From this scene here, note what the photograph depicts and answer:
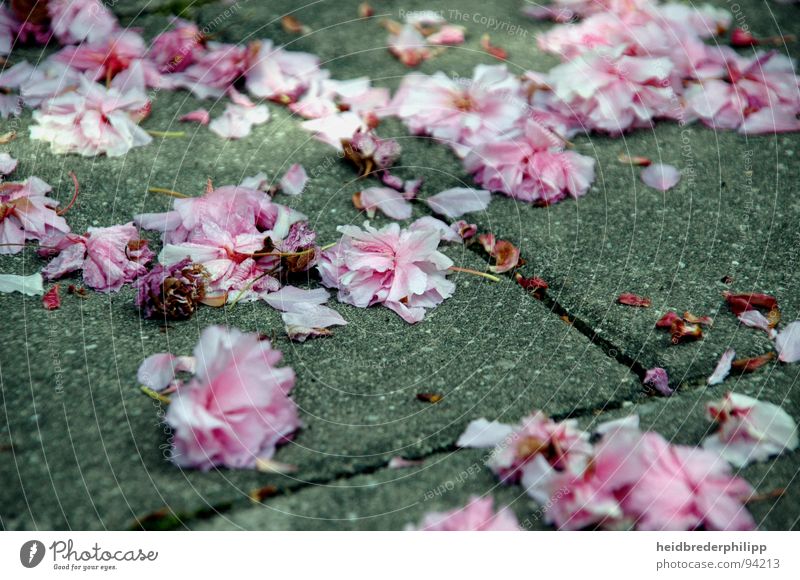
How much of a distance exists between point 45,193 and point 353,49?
69cm

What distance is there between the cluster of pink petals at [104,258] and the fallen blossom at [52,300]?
0.13 feet

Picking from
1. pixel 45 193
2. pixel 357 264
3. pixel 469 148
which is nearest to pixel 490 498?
pixel 357 264

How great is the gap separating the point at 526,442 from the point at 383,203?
1.79ft

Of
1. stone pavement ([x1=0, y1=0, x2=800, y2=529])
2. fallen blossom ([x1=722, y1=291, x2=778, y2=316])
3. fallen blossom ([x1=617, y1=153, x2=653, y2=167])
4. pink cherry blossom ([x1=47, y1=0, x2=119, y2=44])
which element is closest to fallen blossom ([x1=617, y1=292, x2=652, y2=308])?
stone pavement ([x1=0, y1=0, x2=800, y2=529])

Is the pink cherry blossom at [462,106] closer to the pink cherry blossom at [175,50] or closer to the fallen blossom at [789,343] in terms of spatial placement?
the pink cherry blossom at [175,50]

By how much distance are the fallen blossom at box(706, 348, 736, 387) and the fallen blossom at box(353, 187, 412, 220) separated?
52cm

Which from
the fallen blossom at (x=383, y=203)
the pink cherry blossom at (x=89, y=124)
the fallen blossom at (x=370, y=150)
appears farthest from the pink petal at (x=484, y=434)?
the pink cherry blossom at (x=89, y=124)

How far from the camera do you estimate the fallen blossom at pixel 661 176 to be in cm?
142

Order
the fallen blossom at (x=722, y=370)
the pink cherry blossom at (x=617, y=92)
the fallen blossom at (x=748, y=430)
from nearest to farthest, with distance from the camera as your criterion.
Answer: the fallen blossom at (x=748, y=430), the fallen blossom at (x=722, y=370), the pink cherry blossom at (x=617, y=92)

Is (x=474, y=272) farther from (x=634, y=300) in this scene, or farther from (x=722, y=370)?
(x=722, y=370)

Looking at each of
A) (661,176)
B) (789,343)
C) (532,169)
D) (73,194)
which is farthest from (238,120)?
(789,343)

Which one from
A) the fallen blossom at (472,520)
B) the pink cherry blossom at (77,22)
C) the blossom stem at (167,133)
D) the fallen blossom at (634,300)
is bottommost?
the fallen blossom at (472,520)
